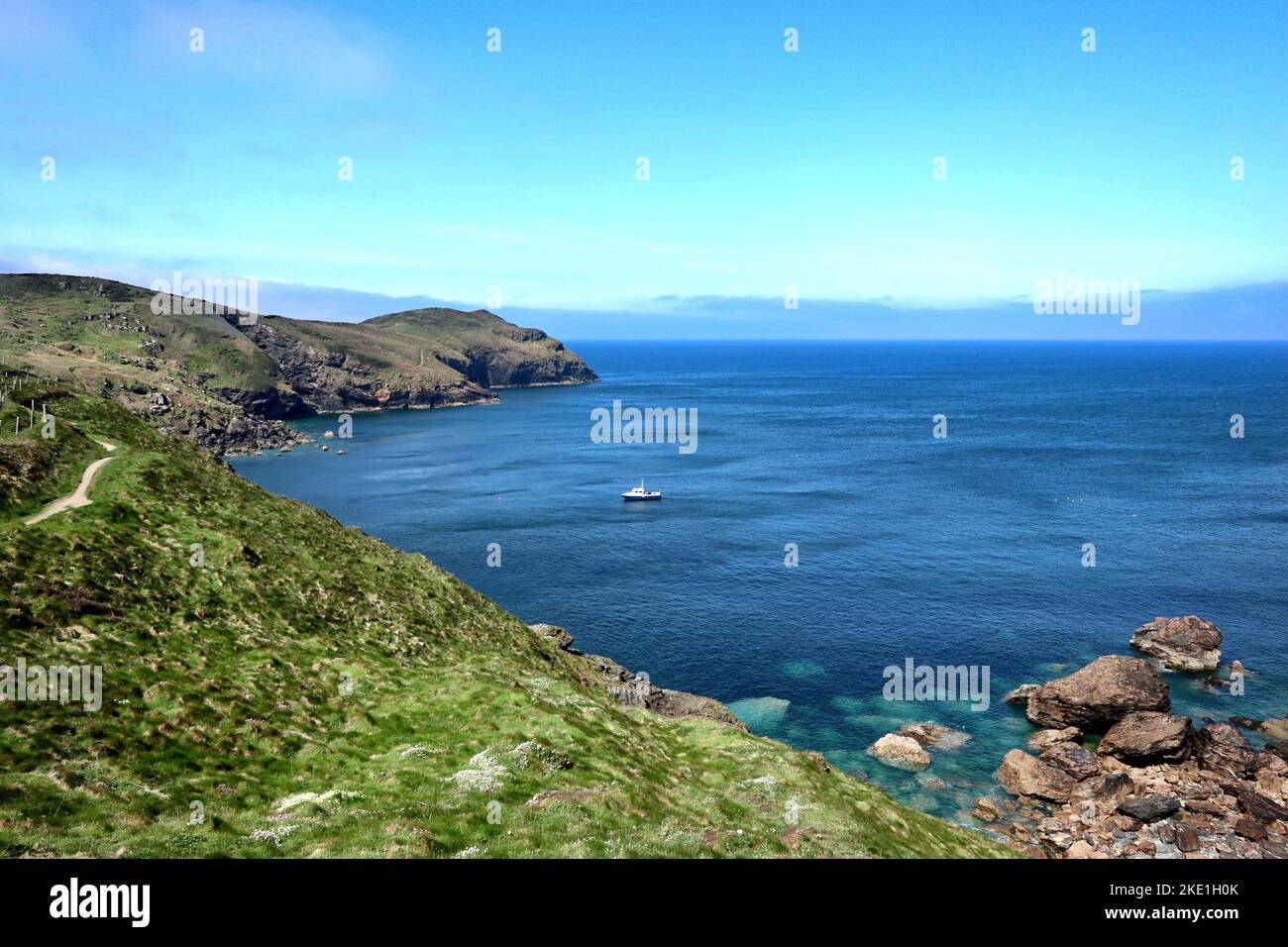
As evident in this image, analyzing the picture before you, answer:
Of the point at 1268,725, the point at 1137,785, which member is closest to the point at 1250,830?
the point at 1137,785

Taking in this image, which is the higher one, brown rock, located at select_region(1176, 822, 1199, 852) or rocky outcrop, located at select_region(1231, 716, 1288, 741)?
rocky outcrop, located at select_region(1231, 716, 1288, 741)

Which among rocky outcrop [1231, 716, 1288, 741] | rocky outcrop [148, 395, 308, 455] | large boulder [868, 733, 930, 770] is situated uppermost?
rocky outcrop [148, 395, 308, 455]

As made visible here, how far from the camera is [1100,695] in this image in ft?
206

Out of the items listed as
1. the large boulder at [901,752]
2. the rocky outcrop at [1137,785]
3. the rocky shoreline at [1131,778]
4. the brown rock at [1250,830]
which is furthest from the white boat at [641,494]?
the brown rock at [1250,830]

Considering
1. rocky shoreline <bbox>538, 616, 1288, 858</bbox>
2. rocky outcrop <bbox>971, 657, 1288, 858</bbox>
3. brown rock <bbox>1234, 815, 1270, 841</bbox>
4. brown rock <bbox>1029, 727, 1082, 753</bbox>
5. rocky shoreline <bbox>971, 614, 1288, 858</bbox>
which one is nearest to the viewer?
brown rock <bbox>1234, 815, 1270, 841</bbox>

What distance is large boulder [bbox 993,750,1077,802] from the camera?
54531 mm

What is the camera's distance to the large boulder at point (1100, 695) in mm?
62062

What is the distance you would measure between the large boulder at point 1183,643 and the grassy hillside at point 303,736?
50.6 meters

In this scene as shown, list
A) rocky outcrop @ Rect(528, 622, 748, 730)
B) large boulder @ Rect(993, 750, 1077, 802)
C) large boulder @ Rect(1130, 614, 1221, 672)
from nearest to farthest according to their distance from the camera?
large boulder @ Rect(993, 750, 1077, 802) → rocky outcrop @ Rect(528, 622, 748, 730) → large boulder @ Rect(1130, 614, 1221, 672)

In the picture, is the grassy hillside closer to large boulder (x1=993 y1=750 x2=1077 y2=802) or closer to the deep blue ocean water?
large boulder (x1=993 y1=750 x2=1077 y2=802)

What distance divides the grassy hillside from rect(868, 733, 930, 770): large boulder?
22.2 m

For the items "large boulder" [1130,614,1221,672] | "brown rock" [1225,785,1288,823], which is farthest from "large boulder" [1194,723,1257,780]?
"large boulder" [1130,614,1221,672]

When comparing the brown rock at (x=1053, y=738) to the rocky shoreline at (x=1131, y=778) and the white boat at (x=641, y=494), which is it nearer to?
the rocky shoreline at (x=1131, y=778)

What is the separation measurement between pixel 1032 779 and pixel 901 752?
31.9 ft
